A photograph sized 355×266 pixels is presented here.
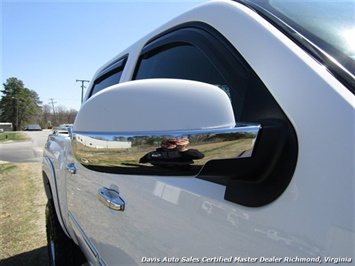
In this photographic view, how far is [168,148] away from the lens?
77 centimetres

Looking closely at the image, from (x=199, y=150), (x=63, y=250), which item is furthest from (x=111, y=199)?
(x=63, y=250)

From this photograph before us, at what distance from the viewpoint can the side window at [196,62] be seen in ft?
3.43

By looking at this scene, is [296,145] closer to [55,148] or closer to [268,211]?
[268,211]

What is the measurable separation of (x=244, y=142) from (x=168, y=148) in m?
0.18

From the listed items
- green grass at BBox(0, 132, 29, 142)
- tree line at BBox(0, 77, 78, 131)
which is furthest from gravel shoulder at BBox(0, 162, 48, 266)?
tree line at BBox(0, 77, 78, 131)

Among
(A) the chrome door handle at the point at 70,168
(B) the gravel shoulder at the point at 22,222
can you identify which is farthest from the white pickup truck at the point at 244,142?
(B) the gravel shoulder at the point at 22,222

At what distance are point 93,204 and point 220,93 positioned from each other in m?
1.09

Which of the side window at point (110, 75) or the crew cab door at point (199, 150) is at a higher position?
the side window at point (110, 75)

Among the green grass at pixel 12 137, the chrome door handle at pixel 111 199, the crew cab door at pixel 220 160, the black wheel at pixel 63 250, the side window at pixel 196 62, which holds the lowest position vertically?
the green grass at pixel 12 137

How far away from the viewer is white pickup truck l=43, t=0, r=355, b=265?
0.70 meters

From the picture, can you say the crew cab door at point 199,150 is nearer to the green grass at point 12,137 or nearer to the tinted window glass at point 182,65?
the tinted window glass at point 182,65

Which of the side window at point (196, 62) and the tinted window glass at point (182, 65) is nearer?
the side window at point (196, 62)

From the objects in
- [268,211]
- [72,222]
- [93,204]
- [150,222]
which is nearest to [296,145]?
[268,211]

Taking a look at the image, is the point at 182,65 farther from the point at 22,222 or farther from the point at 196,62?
the point at 22,222
